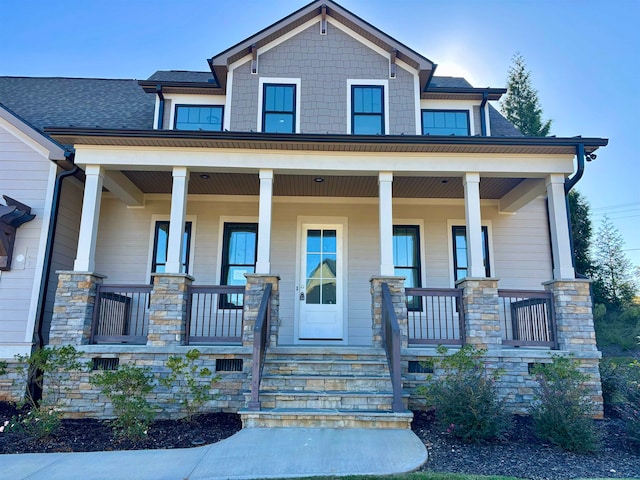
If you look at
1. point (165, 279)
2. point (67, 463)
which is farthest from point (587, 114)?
point (67, 463)

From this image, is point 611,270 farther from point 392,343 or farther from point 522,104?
point 392,343

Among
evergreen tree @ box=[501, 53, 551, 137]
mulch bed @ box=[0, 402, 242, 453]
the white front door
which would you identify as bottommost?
mulch bed @ box=[0, 402, 242, 453]

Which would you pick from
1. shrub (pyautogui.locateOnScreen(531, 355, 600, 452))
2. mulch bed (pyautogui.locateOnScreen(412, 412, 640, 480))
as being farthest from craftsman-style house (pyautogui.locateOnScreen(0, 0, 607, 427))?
shrub (pyautogui.locateOnScreen(531, 355, 600, 452))

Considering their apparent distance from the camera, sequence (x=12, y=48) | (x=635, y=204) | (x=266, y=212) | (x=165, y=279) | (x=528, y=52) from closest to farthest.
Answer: (x=165, y=279) → (x=266, y=212) → (x=12, y=48) → (x=528, y=52) → (x=635, y=204)

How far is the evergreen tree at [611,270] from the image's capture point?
52.7ft

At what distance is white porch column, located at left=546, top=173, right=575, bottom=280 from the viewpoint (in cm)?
632

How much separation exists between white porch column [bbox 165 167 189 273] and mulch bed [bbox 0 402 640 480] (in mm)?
2199

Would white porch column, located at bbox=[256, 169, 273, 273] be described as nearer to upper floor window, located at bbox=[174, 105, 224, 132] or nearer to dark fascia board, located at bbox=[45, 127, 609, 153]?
dark fascia board, located at bbox=[45, 127, 609, 153]

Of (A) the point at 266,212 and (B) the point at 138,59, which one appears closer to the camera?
(A) the point at 266,212

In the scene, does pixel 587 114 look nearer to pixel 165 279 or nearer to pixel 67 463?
pixel 165 279

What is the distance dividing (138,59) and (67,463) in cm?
1379

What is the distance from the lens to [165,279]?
612 cm

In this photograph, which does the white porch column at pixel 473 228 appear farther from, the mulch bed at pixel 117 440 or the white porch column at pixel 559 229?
the mulch bed at pixel 117 440

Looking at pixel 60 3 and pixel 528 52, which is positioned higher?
pixel 528 52
